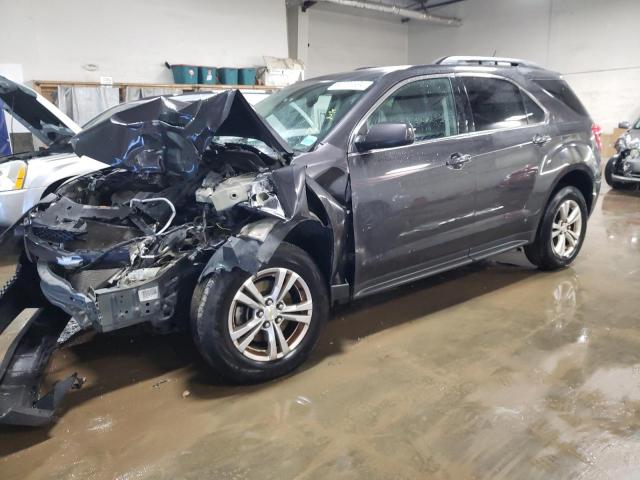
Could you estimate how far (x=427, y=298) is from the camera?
3711 mm

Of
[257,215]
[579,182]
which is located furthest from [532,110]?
[257,215]

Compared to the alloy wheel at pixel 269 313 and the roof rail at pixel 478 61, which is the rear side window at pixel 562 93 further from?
the alloy wheel at pixel 269 313

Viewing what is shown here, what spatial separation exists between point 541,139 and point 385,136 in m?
1.66

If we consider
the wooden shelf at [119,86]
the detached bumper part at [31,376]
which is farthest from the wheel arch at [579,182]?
the wooden shelf at [119,86]

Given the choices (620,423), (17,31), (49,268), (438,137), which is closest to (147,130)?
(49,268)

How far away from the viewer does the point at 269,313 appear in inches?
98.5

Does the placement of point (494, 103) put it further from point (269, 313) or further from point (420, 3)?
point (420, 3)

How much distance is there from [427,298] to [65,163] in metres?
3.61

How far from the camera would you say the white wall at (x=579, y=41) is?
12.2m

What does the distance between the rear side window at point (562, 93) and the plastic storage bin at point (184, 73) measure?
24.2ft

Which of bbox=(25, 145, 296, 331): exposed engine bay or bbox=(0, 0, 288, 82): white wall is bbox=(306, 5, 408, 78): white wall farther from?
bbox=(25, 145, 296, 331): exposed engine bay

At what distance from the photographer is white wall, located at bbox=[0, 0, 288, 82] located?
8266mm

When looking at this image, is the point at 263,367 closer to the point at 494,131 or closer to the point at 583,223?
the point at 494,131

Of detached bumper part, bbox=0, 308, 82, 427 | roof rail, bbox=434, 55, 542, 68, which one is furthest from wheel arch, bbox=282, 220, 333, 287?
roof rail, bbox=434, 55, 542, 68
